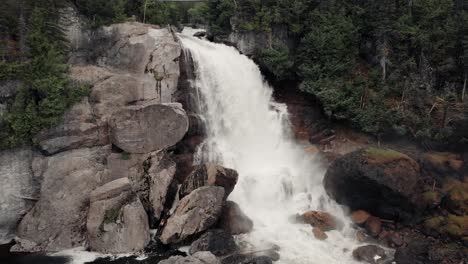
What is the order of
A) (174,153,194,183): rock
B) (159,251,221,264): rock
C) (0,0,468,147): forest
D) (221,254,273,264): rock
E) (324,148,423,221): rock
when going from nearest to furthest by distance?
(159,251,221,264): rock < (221,254,273,264): rock < (324,148,423,221): rock < (174,153,194,183): rock < (0,0,468,147): forest

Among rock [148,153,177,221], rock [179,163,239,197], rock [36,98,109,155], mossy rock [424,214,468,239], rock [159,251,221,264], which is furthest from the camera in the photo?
rock [179,163,239,197]

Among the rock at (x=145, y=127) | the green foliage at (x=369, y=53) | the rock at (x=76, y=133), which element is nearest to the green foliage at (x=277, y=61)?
the green foliage at (x=369, y=53)

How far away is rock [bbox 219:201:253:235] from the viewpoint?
27172 millimetres

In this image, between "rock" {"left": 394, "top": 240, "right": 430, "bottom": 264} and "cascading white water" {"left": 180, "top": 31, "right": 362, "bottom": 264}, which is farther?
"cascading white water" {"left": 180, "top": 31, "right": 362, "bottom": 264}

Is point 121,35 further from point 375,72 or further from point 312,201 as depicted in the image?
point 375,72

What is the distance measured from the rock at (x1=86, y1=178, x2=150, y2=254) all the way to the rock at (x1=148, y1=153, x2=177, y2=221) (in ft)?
4.70

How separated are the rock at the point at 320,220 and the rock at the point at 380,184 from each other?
2.32m

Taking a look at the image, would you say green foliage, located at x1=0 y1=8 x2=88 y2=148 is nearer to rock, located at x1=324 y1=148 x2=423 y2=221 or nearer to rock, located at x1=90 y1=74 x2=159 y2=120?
rock, located at x1=90 y1=74 x2=159 y2=120

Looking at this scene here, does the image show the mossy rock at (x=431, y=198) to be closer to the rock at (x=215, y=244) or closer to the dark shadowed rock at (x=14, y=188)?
the rock at (x=215, y=244)

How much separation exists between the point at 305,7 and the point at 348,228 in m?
24.1

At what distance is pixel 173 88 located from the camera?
32062mm

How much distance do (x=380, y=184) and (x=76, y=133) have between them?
22562mm

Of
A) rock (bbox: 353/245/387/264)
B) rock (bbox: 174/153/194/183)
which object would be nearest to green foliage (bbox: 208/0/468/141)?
rock (bbox: 353/245/387/264)

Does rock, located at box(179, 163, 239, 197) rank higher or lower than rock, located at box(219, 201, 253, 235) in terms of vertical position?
higher
